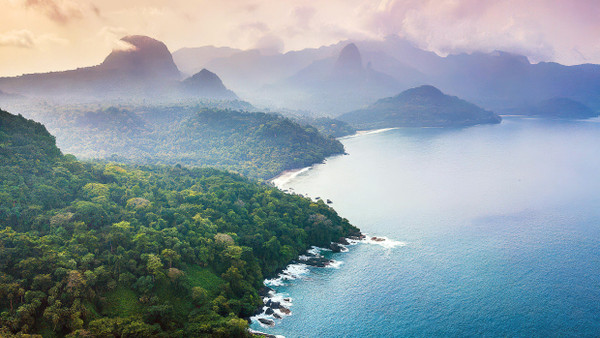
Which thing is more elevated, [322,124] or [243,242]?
[322,124]

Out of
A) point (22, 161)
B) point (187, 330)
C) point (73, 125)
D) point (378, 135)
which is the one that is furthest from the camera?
point (378, 135)

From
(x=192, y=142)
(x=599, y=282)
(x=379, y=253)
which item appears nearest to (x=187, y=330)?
(x=379, y=253)

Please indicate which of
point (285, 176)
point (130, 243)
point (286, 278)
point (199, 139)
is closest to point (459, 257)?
point (286, 278)

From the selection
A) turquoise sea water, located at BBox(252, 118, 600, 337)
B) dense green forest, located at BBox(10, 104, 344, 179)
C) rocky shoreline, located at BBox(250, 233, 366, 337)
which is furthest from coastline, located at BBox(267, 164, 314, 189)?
rocky shoreline, located at BBox(250, 233, 366, 337)

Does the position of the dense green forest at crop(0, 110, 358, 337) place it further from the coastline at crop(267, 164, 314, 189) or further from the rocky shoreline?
the coastline at crop(267, 164, 314, 189)

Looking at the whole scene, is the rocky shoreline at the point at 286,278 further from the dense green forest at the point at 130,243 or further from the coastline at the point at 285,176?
the coastline at the point at 285,176

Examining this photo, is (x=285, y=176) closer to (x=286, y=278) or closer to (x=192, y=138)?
(x=192, y=138)

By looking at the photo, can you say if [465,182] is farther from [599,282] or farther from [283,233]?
[283,233]
